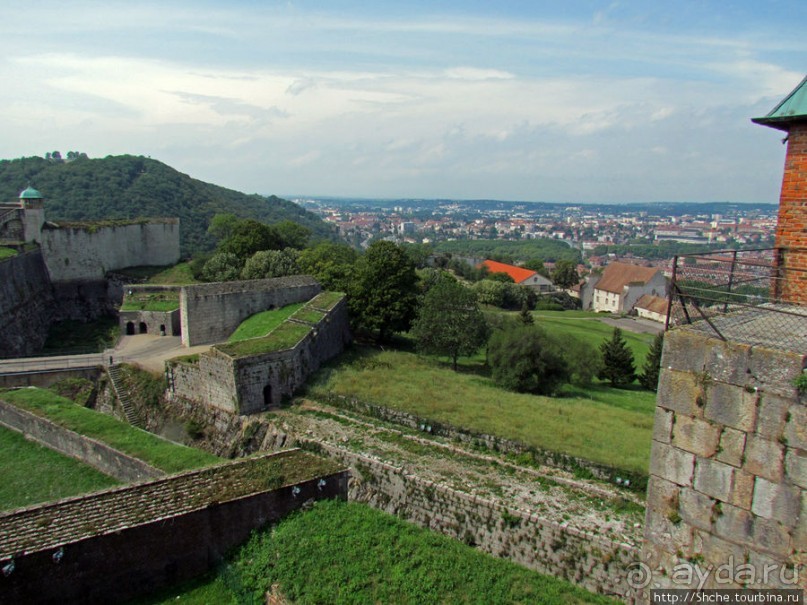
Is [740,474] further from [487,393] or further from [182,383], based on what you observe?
[182,383]

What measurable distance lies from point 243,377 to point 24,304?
59.1ft

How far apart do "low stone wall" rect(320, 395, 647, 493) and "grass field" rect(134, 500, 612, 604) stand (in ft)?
12.0

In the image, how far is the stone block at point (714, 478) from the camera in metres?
5.11

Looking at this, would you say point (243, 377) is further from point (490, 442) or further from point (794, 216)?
point (794, 216)

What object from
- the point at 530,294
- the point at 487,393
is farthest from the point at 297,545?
the point at 530,294

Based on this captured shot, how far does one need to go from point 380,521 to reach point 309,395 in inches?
349

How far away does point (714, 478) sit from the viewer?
5.20 m

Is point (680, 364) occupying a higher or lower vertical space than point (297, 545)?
higher

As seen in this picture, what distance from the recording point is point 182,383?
2061cm

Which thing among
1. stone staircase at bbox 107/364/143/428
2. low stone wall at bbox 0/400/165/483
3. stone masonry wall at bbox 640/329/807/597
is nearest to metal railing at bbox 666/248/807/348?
stone masonry wall at bbox 640/329/807/597

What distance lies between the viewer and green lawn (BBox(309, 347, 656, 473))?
1569cm

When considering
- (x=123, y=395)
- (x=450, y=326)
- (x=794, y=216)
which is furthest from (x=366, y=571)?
(x=450, y=326)

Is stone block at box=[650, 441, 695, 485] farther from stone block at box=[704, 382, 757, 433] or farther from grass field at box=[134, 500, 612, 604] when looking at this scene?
grass field at box=[134, 500, 612, 604]

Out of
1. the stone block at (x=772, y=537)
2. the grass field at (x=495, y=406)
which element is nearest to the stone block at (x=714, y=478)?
the stone block at (x=772, y=537)
